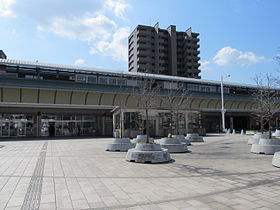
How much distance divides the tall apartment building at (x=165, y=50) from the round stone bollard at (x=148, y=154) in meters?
74.6

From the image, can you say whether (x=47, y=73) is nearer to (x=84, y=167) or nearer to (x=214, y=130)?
(x=84, y=167)

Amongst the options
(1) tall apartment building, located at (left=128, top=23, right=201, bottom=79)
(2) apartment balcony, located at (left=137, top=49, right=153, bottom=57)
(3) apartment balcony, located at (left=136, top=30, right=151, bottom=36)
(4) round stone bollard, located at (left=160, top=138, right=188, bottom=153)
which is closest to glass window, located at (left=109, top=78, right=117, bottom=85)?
(4) round stone bollard, located at (left=160, top=138, right=188, bottom=153)

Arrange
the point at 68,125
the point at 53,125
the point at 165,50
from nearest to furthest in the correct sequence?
the point at 53,125 < the point at 68,125 < the point at 165,50

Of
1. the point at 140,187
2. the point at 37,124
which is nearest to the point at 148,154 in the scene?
the point at 140,187

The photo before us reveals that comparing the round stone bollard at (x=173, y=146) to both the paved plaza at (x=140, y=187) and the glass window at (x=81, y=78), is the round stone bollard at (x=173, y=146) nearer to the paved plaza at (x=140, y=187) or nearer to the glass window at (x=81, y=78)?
the paved plaza at (x=140, y=187)

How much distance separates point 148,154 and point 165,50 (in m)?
84.1

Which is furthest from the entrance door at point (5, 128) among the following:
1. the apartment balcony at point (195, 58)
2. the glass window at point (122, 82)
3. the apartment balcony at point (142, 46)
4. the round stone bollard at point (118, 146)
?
the apartment balcony at point (195, 58)

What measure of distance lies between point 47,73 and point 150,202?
28.1m

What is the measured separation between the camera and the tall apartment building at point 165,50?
3418 inches

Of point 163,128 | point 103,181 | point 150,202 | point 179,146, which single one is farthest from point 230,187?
point 163,128

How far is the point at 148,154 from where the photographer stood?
383 inches

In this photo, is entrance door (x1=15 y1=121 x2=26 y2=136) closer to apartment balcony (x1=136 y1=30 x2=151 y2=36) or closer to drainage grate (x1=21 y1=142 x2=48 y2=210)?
drainage grate (x1=21 y1=142 x2=48 y2=210)

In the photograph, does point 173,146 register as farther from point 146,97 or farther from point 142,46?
point 142,46

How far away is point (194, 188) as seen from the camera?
5.96 m
